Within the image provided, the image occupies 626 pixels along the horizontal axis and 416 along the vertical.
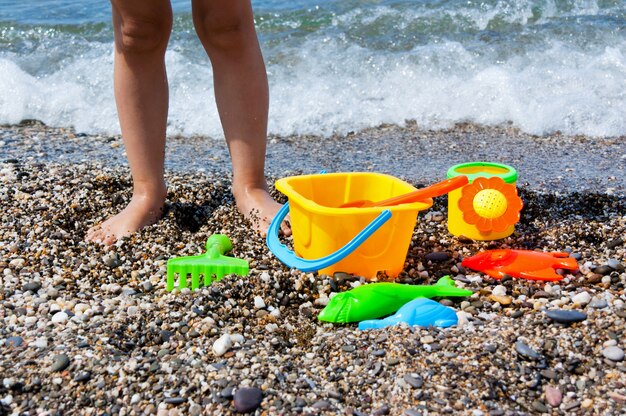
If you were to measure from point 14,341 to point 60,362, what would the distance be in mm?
239

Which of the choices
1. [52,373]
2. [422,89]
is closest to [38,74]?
[422,89]

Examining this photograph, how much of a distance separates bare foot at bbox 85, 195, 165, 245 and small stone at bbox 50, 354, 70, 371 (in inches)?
34.8

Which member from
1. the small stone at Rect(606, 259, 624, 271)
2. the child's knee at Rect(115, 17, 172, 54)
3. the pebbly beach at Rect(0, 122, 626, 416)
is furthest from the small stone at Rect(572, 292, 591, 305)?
the child's knee at Rect(115, 17, 172, 54)

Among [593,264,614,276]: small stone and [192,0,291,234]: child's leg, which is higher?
[192,0,291,234]: child's leg

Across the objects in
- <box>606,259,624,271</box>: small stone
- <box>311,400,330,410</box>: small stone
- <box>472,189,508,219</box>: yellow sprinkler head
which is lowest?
<box>606,259,624,271</box>: small stone

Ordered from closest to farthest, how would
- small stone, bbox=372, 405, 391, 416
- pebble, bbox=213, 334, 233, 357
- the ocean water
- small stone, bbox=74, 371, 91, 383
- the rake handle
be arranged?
small stone, bbox=372, 405, 391, 416 → small stone, bbox=74, 371, 91, 383 → pebble, bbox=213, 334, 233, 357 → the rake handle → the ocean water

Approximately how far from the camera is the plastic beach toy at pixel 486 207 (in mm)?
2633

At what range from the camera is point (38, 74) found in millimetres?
5703

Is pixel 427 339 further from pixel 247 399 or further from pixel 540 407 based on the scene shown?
pixel 247 399

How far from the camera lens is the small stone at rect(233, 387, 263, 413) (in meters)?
1.70

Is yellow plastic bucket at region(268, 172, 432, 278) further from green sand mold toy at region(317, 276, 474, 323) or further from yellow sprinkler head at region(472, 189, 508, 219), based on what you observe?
yellow sprinkler head at region(472, 189, 508, 219)

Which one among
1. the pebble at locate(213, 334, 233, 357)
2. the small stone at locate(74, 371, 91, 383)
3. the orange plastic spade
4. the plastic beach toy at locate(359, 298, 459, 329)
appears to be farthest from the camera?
the orange plastic spade

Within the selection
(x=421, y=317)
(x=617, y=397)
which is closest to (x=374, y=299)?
(x=421, y=317)

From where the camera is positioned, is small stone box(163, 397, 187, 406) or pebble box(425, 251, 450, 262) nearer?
small stone box(163, 397, 187, 406)
